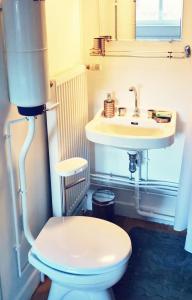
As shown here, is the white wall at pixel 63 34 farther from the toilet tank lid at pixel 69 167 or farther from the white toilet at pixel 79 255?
the white toilet at pixel 79 255

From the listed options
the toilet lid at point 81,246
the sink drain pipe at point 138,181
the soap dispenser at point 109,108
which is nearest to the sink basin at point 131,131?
the soap dispenser at point 109,108

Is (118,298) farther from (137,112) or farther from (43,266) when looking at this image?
(137,112)

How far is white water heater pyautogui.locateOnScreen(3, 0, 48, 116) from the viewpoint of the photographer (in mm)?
1452

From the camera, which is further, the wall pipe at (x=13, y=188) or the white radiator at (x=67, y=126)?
the white radiator at (x=67, y=126)

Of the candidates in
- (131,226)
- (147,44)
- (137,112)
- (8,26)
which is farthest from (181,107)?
(8,26)

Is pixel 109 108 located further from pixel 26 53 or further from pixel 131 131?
pixel 26 53

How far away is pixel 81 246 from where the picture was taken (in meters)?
1.76

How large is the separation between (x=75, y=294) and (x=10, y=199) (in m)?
0.55

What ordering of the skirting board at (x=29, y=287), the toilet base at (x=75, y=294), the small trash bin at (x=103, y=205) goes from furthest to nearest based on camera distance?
1. the small trash bin at (x=103, y=205)
2. the skirting board at (x=29, y=287)
3. the toilet base at (x=75, y=294)

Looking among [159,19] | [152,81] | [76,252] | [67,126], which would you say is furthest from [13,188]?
[159,19]

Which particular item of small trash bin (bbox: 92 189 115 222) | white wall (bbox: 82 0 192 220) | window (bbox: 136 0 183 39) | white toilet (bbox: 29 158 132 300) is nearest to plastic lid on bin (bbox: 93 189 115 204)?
small trash bin (bbox: 92 189 115 222)

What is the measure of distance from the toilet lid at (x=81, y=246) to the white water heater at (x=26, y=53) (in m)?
0.62

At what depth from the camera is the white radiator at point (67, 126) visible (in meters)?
1.99

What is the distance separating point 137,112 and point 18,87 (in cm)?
102
